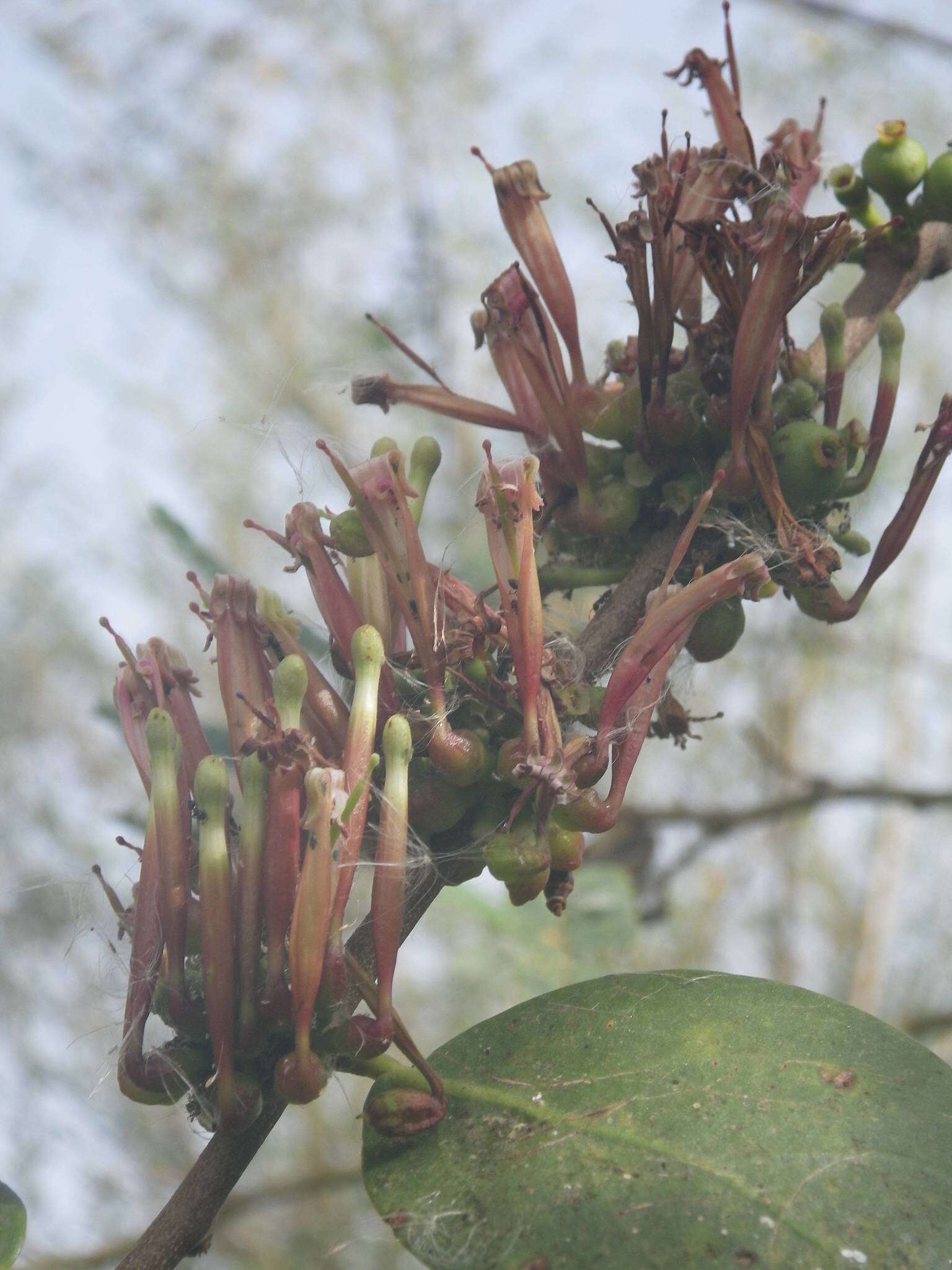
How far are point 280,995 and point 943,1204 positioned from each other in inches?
22.3

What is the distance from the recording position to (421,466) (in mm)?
1388

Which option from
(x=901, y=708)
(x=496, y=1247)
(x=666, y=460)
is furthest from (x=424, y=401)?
(x=901, y=708)

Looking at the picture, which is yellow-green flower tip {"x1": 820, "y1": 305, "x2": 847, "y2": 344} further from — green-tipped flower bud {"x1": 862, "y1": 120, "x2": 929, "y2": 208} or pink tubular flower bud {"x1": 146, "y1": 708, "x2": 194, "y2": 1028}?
pink tubular flower bud {"x1": 146, "y1": 708, "x2": 194, "y2": 1028}

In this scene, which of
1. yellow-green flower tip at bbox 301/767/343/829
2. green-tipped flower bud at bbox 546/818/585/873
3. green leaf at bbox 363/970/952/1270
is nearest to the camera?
green leaf at bbox 363/970/952/1270

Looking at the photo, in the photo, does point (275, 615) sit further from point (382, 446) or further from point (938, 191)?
point (938, 191)

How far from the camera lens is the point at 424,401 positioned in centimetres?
156

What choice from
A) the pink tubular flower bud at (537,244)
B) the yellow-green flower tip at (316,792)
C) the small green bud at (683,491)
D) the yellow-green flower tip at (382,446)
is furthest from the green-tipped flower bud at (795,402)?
the yellow-green flower tip at (316,792)

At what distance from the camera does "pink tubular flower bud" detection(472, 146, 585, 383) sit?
1497mm

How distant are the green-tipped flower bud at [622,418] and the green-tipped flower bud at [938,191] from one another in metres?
0.47

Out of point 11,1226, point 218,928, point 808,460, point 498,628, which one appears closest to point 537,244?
point 808,460

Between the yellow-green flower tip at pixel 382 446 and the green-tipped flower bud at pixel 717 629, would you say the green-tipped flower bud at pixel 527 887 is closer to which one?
the green-tipped flower bud at pixel 717 629

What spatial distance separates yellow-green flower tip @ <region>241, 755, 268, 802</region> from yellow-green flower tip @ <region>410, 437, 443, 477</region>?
38 centimetres

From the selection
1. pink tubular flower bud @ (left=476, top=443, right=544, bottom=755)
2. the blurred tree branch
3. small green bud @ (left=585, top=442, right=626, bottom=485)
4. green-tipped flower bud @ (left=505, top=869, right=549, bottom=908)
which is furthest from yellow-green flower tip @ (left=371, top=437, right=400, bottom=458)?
the blurred tree branch

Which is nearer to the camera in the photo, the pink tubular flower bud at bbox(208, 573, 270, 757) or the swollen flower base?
the swollen flower base
